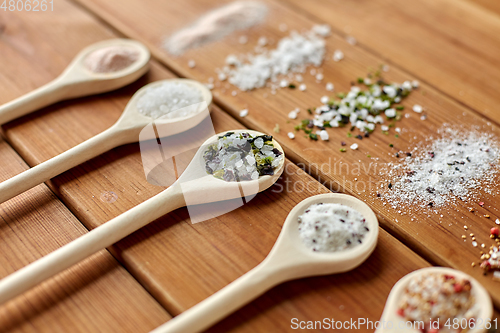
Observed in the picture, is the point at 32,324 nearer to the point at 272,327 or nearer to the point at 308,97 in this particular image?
the point at 272,327

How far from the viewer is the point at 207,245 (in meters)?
0.74

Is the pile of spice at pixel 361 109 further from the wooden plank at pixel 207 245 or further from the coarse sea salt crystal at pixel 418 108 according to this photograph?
the wooden plank at pixel 207 245

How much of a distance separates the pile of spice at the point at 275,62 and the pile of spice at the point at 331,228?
0.46 m

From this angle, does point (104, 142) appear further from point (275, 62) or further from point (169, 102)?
point (275, 62)

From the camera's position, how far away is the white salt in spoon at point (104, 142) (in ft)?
2.53

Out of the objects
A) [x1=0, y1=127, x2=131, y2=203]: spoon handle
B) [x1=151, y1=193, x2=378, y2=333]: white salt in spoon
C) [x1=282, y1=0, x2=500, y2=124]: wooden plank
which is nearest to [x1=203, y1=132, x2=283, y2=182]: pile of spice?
[x1=151, y1=193, x2=378, y2=333]: white salt in spoon

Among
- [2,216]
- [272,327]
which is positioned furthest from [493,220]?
[2,216]

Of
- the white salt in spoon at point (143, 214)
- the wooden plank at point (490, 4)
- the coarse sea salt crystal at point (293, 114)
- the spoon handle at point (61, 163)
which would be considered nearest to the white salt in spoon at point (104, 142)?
the spoon handle at point (61, 163)

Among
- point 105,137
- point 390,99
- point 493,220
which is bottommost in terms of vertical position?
point 493,220

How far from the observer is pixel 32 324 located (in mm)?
646

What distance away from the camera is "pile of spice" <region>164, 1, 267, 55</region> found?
1.20 m

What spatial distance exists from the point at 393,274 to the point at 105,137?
0.67 metres

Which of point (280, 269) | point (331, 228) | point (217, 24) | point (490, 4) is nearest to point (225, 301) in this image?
point (280, 269)

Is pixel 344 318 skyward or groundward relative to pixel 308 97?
groundward
